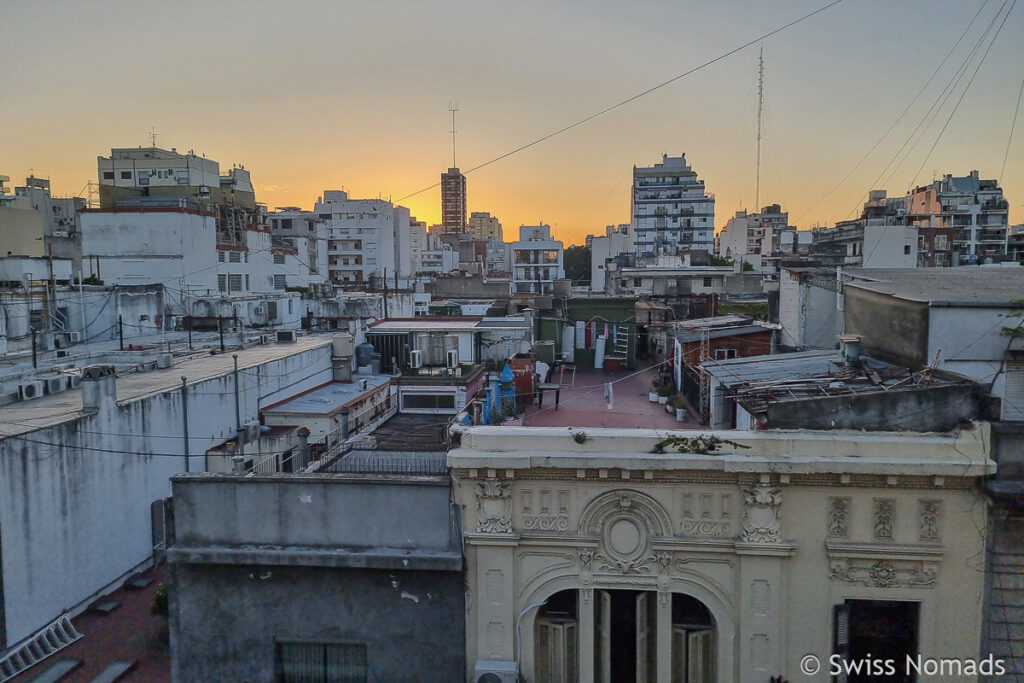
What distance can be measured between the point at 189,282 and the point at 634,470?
31136 mm

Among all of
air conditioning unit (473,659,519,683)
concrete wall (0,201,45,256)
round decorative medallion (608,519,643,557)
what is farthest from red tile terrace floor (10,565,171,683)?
concrete wall (0,201,45,256)

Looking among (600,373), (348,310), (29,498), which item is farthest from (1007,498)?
(348,310)

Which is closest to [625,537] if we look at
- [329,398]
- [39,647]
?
[39,647]

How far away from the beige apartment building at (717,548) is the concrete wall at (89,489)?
28.2 ft

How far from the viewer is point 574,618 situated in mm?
8680

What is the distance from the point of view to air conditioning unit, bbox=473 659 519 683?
27.3ft

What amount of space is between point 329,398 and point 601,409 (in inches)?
392

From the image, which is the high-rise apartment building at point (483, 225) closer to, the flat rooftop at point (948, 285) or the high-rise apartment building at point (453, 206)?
the high-rise apartment building at point (453, 206)

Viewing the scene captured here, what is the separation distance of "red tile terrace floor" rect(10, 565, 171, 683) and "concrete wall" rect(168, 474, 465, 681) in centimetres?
362

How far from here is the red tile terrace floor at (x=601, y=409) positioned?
11.1 m

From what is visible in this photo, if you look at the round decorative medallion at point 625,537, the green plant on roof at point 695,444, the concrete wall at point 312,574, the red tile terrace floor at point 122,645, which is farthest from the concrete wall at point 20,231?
the green plant on roof at point 695,444

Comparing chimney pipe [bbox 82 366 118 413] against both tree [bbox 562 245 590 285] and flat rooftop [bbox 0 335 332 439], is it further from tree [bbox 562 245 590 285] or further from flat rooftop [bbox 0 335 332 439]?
tree [bbox 562 245 590 285]

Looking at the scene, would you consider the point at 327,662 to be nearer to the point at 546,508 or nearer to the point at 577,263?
the point at 546,508

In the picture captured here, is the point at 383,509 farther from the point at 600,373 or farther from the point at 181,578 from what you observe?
the point at 600,373
